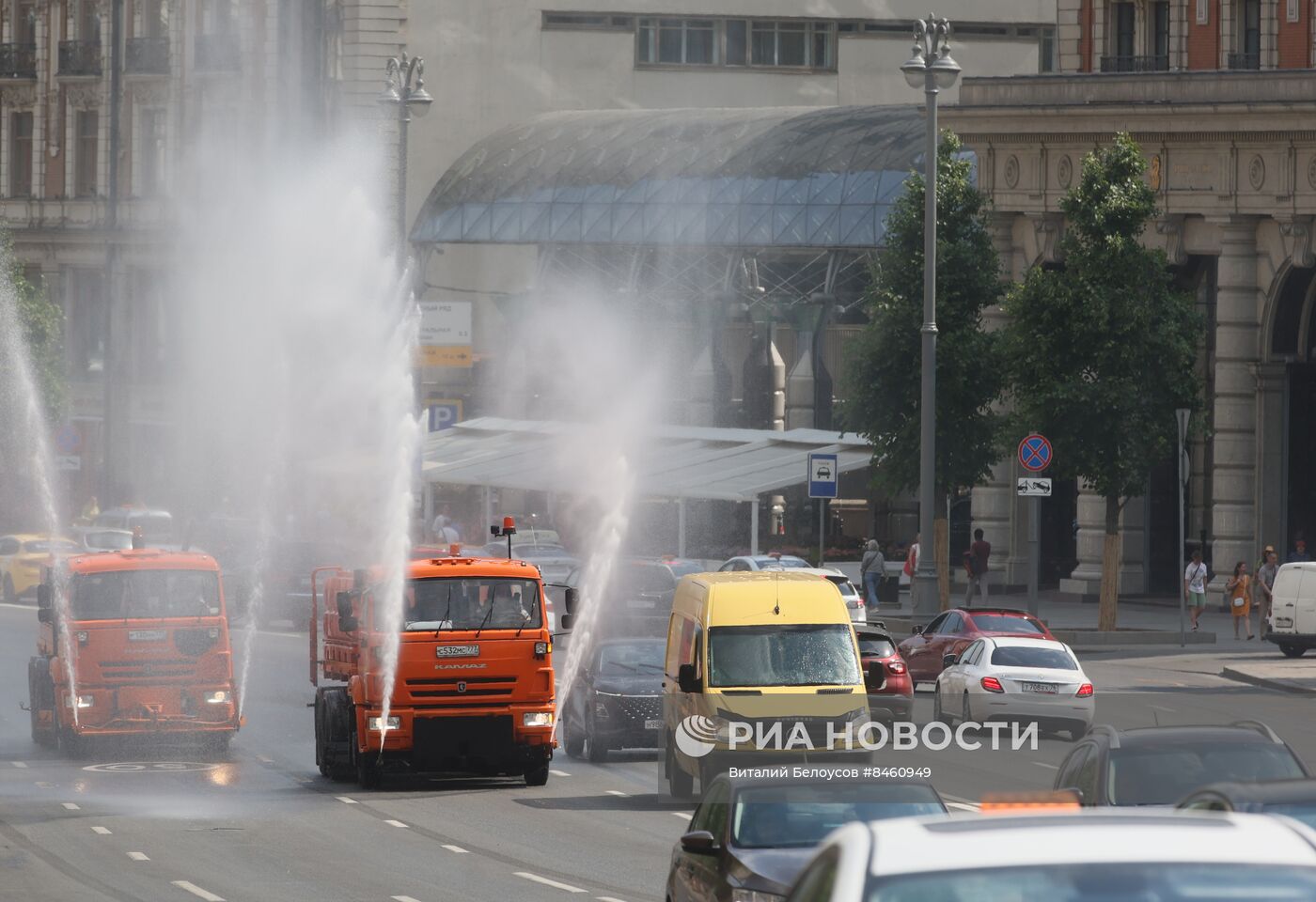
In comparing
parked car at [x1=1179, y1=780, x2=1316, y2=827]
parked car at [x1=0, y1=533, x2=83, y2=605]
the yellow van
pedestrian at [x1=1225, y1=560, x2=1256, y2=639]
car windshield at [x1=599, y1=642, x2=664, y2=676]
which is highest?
parked car at [x1=1179, y1=780, x2=1316, y2=827]

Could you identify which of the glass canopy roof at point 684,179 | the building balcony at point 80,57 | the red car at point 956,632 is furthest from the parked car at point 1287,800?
the building balcony at point 80,57

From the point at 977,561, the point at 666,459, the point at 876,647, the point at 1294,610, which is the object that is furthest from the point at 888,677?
the point at 666,459

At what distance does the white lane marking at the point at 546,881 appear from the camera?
17.7 m

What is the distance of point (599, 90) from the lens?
3329 inches

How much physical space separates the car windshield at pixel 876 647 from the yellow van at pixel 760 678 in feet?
22.7

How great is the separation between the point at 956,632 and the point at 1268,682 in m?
4.99

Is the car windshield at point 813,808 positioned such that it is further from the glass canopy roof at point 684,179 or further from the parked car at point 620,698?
the glass canopy roof at point 684,179

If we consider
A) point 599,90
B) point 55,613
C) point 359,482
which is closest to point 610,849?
point 55,613

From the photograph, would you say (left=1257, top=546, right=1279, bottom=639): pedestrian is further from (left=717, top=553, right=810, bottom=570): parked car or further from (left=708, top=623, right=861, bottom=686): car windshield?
(left=708, top=623, right=861, bottom=686): car windshield

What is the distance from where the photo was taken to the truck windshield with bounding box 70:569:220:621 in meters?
27.8

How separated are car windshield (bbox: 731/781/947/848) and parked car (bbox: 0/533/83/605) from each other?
4589 cm

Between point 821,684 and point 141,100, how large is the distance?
70743 mm

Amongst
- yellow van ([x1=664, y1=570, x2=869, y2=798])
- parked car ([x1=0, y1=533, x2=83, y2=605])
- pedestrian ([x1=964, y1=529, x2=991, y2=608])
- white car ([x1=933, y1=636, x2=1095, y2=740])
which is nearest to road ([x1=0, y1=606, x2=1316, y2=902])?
white car ([x1=933, y1=636, x2=1095, y2=740])

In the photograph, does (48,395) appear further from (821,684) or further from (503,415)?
(821,684)
